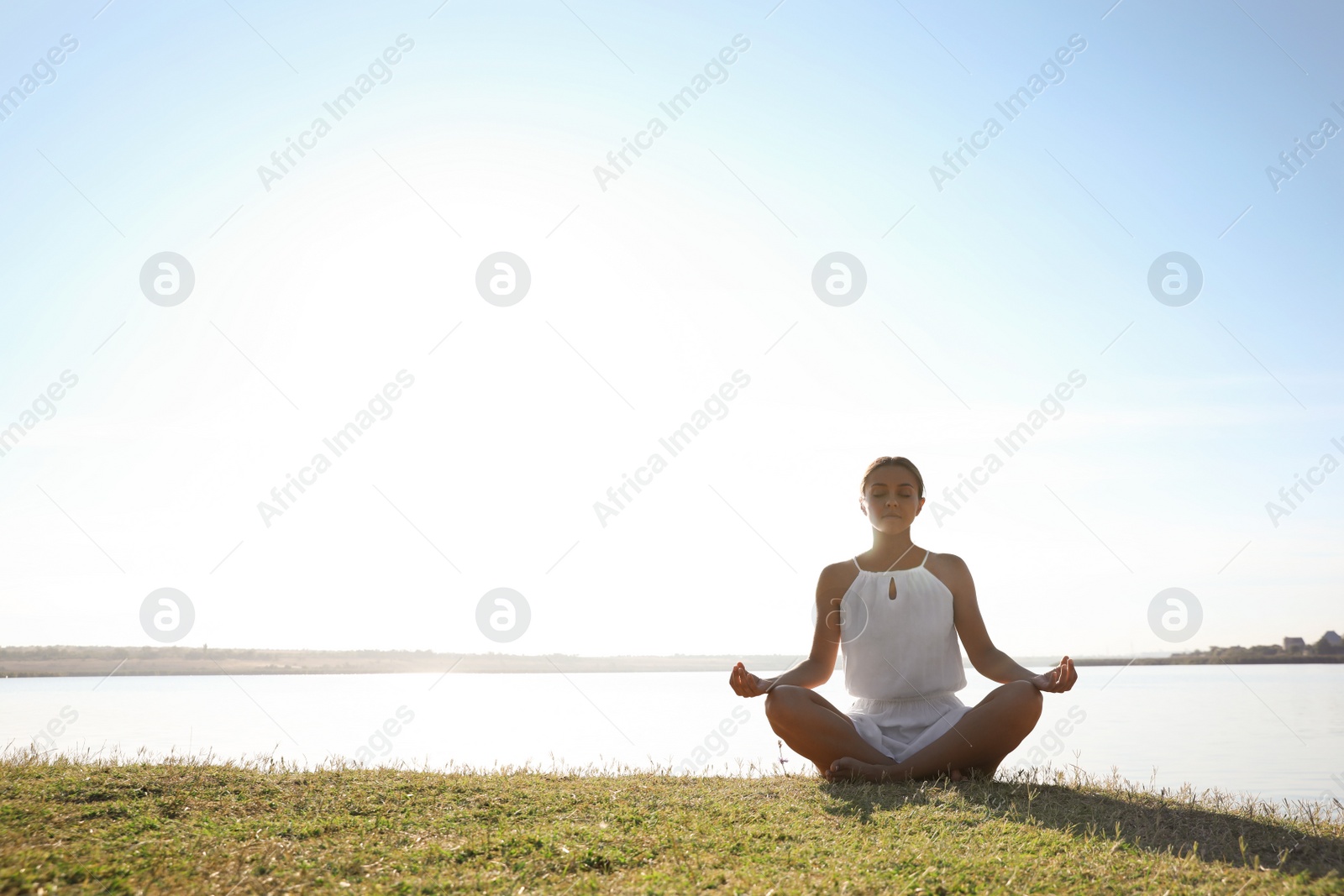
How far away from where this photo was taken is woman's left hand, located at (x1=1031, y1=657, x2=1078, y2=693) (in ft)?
19.2

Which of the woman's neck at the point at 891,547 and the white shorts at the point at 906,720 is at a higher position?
the woman's neck at the point at 891,547

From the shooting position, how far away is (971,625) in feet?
23.3

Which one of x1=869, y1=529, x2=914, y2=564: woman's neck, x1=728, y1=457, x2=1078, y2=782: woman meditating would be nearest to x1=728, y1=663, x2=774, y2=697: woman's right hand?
x1=728, y1=457, x2=1078, y2=782: woman meditating

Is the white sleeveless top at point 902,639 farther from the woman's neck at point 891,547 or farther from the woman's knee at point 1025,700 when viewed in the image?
the woman's knee at point 1025,700

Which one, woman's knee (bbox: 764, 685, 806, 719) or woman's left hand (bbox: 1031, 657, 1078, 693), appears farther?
woman's knee (bbox: 764, 685, 806, 719)

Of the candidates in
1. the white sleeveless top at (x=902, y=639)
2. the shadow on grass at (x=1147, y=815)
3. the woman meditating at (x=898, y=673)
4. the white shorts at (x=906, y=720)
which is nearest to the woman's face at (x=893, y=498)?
the woman meditating at (x=898, y=673)

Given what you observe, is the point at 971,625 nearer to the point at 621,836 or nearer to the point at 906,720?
the point at 906,720

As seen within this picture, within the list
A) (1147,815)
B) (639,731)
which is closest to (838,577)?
(1147,815)

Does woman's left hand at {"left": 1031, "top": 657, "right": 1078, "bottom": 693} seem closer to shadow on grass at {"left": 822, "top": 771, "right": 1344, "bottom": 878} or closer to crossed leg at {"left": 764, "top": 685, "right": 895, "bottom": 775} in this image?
shadow on grass at {"left": 822, "top": 771, "right": 1344, "bottom": 878}

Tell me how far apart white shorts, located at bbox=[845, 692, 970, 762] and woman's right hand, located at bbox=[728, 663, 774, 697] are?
795 millimetres

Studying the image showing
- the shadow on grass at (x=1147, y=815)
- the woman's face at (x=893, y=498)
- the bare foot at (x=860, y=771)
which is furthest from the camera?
the woman's face at (x=893, y=498)

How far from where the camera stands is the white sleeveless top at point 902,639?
693 cm

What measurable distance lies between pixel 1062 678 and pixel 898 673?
1382 mm

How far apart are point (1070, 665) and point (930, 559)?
1.66 m
